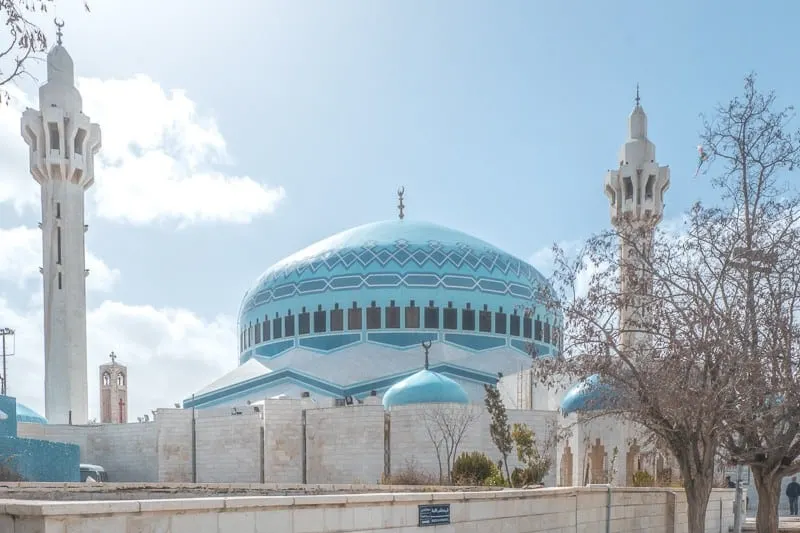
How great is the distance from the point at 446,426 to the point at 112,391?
75.3 ft

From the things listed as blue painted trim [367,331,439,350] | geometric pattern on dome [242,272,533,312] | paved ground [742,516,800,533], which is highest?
geometric pattern on dome [242,272,533,312]

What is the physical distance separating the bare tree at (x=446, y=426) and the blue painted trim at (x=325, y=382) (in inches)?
338

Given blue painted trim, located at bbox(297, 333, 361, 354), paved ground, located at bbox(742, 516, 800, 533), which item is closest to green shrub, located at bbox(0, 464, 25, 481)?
paved ground, located at bbox(742, 516, 800, 533)

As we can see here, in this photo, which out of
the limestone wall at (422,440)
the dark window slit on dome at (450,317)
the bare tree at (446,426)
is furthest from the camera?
the dark window slit on dome at (450,317)

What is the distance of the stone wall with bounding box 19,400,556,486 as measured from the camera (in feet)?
85.5

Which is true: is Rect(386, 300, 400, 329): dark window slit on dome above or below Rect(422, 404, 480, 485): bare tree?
above

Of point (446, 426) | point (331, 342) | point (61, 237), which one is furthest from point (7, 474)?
point (331, 342)

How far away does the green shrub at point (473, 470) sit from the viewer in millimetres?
20141

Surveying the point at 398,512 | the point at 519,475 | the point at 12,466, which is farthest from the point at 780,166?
the point at 12,466

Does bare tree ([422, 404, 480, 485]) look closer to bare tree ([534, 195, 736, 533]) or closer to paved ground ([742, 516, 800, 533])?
paved ground ([742, 516, 800, 533])

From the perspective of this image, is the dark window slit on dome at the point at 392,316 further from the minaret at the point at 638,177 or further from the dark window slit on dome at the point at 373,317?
the minaret at the point at 638,177

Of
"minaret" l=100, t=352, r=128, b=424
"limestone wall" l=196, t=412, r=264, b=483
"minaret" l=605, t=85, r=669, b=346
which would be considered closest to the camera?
"limestone wall" l=196, t=412, r=264, b=483

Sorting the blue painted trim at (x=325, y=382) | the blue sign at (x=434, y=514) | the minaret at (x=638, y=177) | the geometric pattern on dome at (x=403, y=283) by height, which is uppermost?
the minaret at (x=638, y=177)

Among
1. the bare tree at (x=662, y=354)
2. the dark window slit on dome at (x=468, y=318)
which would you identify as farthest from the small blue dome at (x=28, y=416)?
the bare tree at (x=662, y=354)
